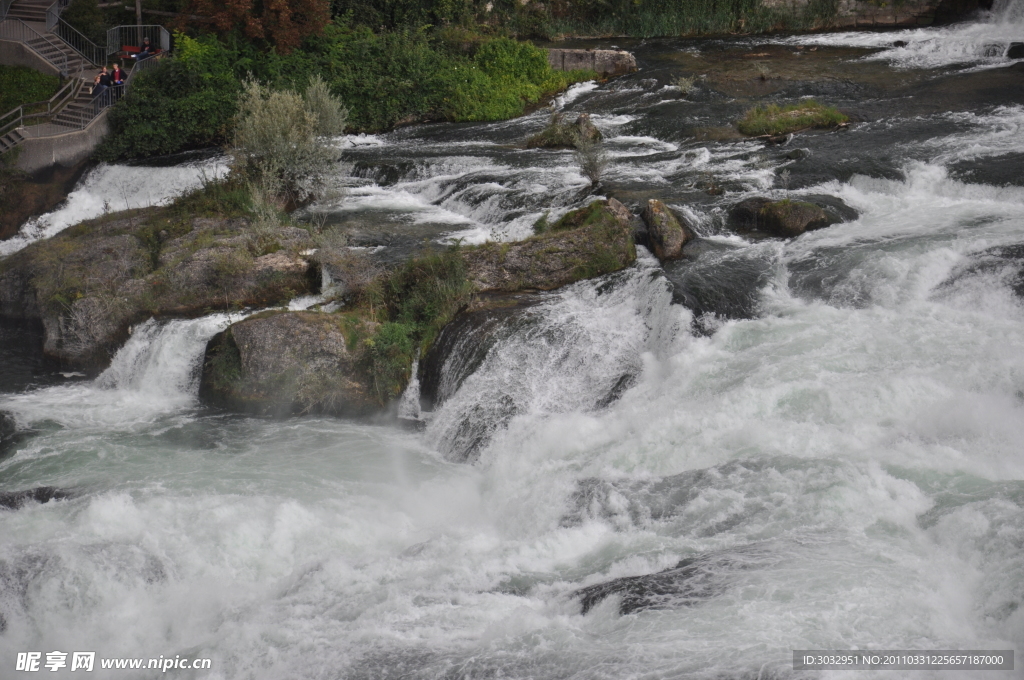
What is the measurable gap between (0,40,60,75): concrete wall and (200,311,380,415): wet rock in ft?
56.8

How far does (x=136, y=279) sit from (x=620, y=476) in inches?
361

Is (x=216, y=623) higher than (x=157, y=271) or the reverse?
the reverse

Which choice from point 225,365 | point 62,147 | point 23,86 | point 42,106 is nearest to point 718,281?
point 225,365

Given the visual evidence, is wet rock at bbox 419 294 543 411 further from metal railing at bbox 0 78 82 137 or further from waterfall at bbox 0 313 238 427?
metal railing at bbox 0 78 82 137

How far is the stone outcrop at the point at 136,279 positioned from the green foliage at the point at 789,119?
1026 centimetres

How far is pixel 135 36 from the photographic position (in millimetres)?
26625

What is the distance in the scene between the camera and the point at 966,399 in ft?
33.0

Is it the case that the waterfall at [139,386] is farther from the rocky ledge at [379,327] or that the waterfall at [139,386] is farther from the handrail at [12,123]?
the handrail at [12,123]

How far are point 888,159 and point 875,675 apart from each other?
12149 mm

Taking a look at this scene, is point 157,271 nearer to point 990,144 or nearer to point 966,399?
point 966,399

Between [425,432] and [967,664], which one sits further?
[425,432]

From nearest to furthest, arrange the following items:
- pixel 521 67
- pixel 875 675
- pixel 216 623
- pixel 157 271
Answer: pixel 875 675 → pixel 216 623 → pixel 157 271 → pixel 521 67

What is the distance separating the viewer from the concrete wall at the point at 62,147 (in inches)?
824

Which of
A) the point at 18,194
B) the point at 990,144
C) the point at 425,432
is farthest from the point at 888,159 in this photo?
the point at 18,194
